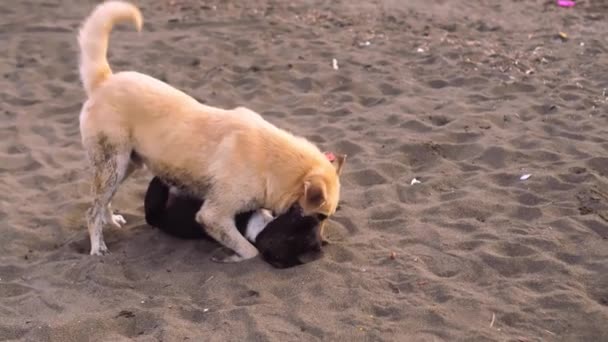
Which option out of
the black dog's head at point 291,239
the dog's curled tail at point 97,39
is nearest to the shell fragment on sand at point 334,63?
the dog's curled tail at point 97,39

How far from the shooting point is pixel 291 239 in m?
4.61

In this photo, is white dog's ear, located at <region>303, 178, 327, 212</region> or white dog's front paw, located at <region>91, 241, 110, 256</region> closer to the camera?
white dog's ear, located at <region>303, 178, 327, 212</region>

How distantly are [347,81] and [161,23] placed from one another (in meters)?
3.63

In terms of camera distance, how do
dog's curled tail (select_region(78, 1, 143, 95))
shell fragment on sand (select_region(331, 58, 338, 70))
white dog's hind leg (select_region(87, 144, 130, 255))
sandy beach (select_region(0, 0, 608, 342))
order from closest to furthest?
sandy beach (select_region(0, 0, 608, 342)) < white dog's hind leg (select_region(87, 144, 130, 255)) < dog's curled tail (select_region(78, 1, 143, 95)) < shell fragment on sand (select_region(331, 58, 338, 70))

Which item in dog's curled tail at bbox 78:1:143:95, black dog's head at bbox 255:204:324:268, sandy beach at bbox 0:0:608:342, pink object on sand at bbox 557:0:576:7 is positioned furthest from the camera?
pink object on sand at bbox 557:0:576:7

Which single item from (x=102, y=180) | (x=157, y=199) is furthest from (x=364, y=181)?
(x=102, y=180)

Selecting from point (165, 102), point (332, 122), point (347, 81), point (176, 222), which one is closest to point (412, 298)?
point (176, 222)

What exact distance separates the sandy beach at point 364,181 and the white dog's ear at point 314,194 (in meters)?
0.43

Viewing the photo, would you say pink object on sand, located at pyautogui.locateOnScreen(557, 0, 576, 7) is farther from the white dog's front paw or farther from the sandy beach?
the white dog's front paw

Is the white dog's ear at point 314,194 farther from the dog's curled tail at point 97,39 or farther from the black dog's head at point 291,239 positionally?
the dog's curled tail at point 97,39

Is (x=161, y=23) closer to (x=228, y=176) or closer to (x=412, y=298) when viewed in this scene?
(x=228, y=176)

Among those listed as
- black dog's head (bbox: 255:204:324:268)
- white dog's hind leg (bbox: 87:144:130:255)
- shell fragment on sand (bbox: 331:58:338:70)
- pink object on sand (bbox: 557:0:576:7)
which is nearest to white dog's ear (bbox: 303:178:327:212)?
black dog's head (bbox: 255:204:324:268)

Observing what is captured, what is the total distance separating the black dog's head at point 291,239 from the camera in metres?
4.61

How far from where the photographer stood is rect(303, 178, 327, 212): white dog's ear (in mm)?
4457
